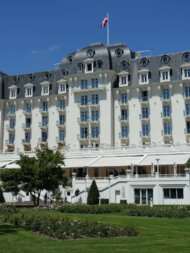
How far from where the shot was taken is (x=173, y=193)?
3891cm

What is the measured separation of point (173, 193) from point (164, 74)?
25559 millimetres

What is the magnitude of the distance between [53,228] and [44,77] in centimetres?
5603

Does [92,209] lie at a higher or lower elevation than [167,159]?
lower

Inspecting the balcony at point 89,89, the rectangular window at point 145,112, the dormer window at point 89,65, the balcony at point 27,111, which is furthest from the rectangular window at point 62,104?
the rectangular window at point 145,112

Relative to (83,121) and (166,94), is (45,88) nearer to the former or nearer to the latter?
(83,121)

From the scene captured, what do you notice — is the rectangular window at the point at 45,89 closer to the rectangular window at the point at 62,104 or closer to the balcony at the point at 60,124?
the rectangular window at the point at 62,104

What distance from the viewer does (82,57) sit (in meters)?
64.3

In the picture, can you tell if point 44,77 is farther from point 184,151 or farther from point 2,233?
point 2,233

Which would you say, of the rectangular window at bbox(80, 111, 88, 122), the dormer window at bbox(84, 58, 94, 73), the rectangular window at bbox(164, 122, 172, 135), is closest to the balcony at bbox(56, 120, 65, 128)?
the rectangular window at bbox(80, 111, 88, 122)

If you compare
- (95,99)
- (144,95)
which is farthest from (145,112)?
(95,99)

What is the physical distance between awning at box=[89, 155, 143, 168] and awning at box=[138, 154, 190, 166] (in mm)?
1263

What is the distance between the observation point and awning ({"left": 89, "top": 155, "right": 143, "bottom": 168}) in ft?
152

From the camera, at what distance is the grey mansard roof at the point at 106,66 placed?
195 feet

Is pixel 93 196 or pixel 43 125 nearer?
pixel 93 196
